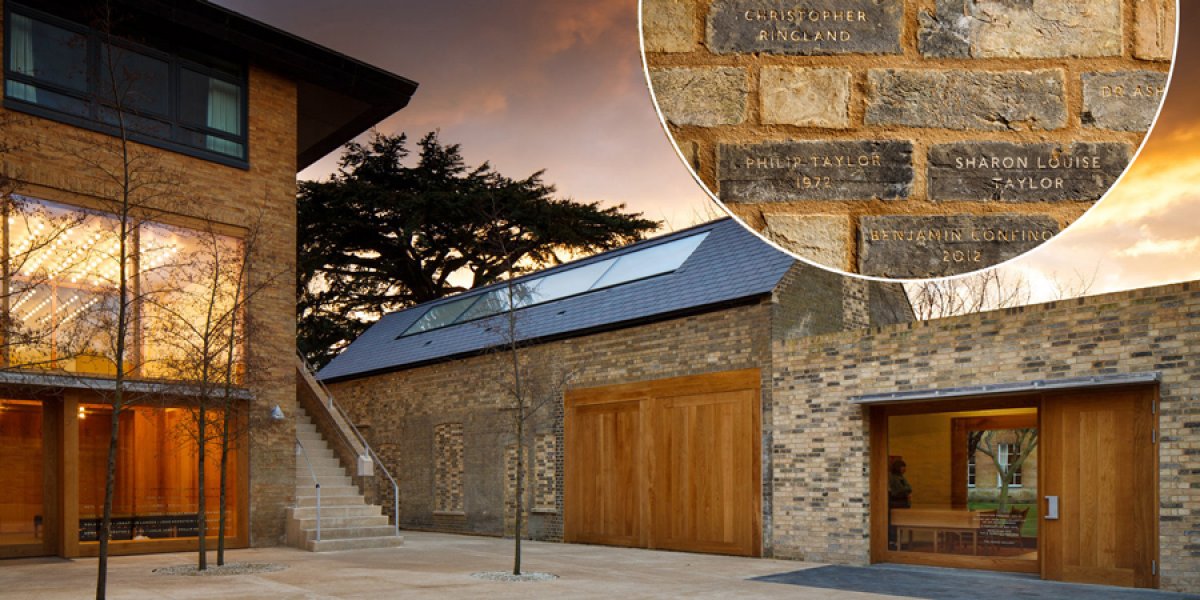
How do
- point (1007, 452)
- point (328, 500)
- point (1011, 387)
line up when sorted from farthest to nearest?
point (328, 500)
point (1007, 452)
point (1011, 387)

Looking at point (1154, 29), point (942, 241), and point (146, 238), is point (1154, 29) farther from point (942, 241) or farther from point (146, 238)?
point (146, 238)

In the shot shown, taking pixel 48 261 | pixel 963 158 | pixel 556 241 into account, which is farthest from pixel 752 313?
pixel 556 241

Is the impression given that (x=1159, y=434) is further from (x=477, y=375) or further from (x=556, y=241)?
(x=556, y=241)

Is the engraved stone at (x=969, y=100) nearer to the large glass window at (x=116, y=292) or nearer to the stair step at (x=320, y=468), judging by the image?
the large glass window at (x=116, y=292)

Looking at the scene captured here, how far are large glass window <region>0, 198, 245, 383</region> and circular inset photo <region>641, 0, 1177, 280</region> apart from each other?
1055 centimetres

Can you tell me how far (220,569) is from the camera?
440 inches

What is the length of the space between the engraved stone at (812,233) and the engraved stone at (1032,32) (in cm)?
34

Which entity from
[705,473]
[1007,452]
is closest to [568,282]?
[705,473]

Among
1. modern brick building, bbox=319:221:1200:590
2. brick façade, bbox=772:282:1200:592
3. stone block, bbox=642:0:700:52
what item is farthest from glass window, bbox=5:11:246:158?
stone block, bbox=642:0:700:52

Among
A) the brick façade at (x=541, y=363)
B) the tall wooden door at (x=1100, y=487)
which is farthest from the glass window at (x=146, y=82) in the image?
the tall wooden door at (x=1100, y=487)

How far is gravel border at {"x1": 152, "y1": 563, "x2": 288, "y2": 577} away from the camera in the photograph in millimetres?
10905

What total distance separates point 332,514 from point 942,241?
14.1m

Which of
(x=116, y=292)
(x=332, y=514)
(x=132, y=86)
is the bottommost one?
(x=332, y=514)

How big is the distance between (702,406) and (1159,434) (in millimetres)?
6128
